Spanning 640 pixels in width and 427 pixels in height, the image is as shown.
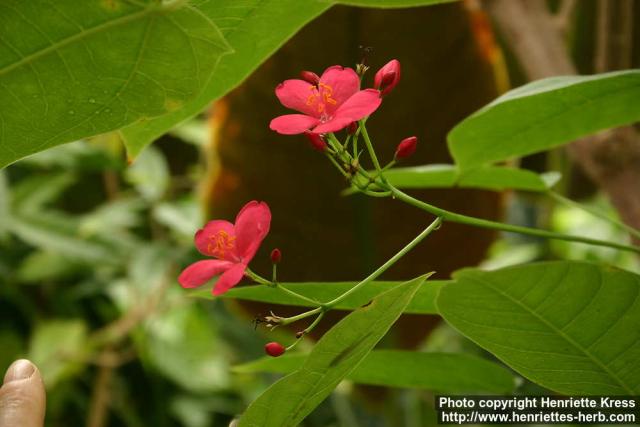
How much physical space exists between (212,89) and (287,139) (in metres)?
0.56

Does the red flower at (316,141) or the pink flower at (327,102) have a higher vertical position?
the pink flower at (327,102)

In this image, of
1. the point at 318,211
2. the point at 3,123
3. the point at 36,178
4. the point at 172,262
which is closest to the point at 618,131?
the point at 318,211

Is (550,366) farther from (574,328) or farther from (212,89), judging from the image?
(212,89)

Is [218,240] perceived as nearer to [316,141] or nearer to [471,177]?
[316,141]

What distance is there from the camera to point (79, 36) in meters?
0.43

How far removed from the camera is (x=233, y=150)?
3.67 ft

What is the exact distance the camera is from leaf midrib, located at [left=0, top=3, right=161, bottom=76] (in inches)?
16.8

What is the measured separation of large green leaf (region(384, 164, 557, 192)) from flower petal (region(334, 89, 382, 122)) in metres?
0.23

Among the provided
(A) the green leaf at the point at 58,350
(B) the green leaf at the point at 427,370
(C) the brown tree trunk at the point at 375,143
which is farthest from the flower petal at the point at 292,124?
(A) the green leaf at the point at 58,350

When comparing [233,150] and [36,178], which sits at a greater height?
[233,150]

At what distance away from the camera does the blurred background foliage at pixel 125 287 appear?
56.4 inches

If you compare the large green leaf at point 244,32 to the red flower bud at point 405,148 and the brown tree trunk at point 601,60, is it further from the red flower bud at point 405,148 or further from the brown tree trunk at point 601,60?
the brown tree trunk at point 601,60

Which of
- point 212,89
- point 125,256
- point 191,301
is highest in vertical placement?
point 212,89

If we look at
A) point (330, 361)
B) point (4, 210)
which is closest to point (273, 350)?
point (330, 361)
